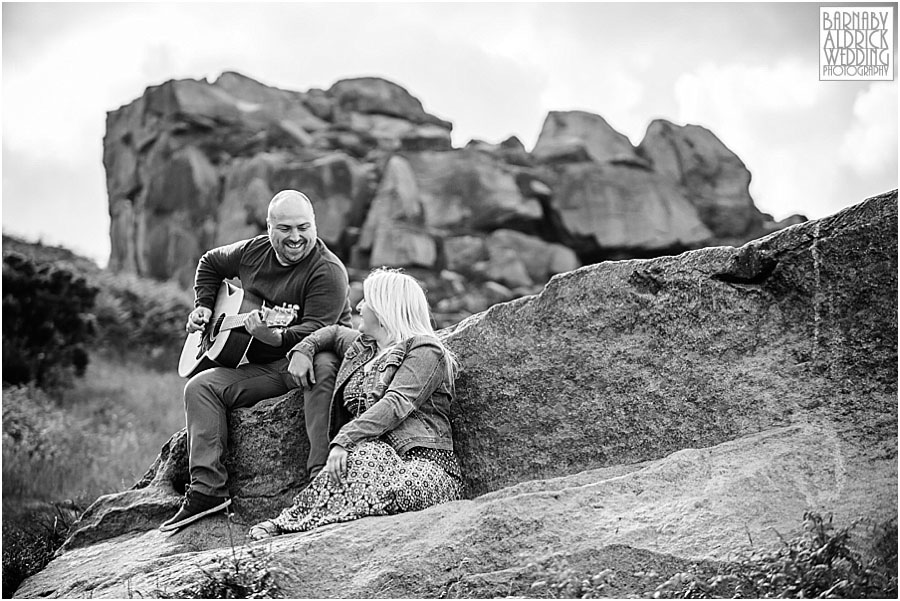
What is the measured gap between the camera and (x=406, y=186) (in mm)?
36000

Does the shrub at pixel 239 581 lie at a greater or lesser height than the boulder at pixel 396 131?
lesser

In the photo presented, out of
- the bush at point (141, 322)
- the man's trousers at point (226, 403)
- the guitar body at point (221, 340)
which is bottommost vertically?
the man's trousers at point (226, 403)

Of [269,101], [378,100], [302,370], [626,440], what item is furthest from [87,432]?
[378,100]

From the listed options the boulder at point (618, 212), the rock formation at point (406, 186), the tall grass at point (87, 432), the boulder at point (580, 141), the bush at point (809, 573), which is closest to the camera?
the bush at point (809, 573)

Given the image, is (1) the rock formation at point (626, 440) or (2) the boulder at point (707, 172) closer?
(1) the rock formation at point (626, 440)

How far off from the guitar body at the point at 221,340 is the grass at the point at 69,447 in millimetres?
1686

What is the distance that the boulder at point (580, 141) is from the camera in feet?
129

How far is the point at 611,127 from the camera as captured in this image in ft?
140

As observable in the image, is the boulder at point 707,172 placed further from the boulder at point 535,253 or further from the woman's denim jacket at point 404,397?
the woman's denim jacket at point 404,397

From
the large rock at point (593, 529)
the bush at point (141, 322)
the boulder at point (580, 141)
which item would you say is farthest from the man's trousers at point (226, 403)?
the boulder at point (580, 141)

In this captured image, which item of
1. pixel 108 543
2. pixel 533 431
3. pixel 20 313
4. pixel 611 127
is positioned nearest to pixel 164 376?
pixel 20 313

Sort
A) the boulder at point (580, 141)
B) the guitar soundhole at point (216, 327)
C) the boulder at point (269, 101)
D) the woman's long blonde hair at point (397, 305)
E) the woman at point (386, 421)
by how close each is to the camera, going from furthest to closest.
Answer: the boulder at point (269, 101) < the boulder at point (580, 141) < the guitar soundhole at point (216, 327) < the woman's long blonde hair at point (397, 305) < the woman at point (386, 421)

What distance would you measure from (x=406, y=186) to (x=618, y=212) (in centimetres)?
753

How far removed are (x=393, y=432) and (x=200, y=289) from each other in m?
1.98
